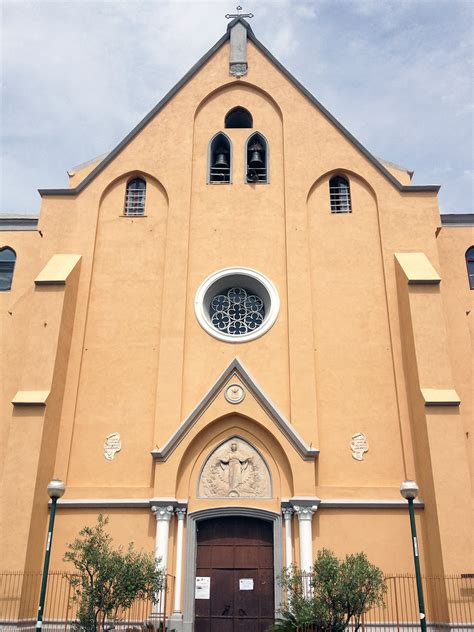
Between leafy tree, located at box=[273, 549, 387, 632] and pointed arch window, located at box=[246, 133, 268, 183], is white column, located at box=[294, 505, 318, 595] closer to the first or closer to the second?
leafy tree, located at box=[273, 549, 387, 632]

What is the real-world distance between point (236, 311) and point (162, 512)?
670 cm

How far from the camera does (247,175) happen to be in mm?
21859

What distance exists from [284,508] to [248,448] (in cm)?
196

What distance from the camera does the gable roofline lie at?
21.2 meters

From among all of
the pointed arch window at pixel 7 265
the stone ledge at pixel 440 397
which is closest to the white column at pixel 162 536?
the stone ledge at pixel 440 397

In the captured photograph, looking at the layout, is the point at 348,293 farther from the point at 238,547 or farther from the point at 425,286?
the point at 238,547

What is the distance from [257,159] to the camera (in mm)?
21797

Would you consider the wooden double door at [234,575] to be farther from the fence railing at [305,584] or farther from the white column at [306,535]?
the fence railing at [305,584]

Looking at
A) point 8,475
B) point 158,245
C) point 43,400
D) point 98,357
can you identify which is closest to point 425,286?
point 158,245

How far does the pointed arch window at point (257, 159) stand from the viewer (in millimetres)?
21844

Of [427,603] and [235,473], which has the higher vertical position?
[235,473]

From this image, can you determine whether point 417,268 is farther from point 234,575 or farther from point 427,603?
point 234,575

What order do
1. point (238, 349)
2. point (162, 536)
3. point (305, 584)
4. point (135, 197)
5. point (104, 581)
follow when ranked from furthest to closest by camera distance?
point (135, 197)
point (238, 349)
point (162, 536)
point (305, 584)
point (104, 581)

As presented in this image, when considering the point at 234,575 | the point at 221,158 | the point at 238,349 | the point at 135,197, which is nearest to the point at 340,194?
the point at 221,158
